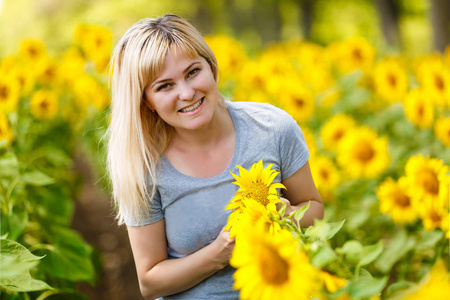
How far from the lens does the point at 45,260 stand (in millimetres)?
1960

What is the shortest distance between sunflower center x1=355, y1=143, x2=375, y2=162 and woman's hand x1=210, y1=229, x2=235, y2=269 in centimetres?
119

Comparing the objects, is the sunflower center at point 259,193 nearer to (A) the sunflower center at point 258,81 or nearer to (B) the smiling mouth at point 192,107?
(B) the smiling mouth at point 192,107

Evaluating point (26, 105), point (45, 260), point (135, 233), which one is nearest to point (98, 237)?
point (26, 105)

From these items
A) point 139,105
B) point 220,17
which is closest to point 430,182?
point 139,105

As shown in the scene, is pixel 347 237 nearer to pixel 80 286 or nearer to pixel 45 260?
pixel 45 260

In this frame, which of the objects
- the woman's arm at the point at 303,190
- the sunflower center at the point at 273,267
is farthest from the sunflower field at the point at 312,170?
the woman's arm at the point at 303,190

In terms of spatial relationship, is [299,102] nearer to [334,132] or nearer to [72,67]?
[334,132]

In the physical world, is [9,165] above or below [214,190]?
above

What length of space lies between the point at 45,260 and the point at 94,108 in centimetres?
136

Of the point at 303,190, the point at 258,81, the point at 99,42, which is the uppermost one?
the point at 99,42

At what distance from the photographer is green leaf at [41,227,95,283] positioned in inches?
77.5

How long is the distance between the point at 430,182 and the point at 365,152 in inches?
27.9

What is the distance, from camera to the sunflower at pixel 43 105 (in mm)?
2842

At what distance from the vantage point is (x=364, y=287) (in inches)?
34.0
